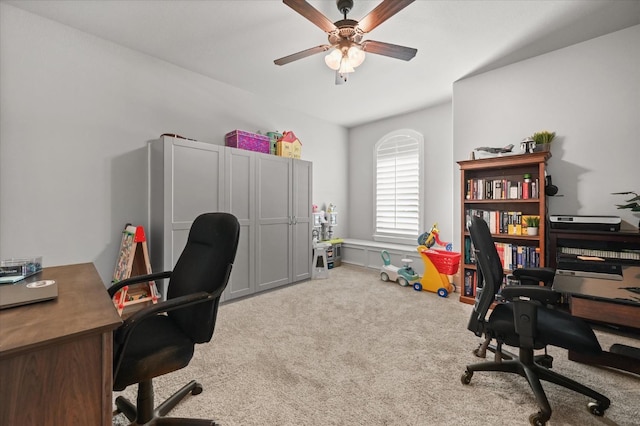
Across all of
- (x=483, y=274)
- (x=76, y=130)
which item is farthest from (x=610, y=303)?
(x=76, y=130)

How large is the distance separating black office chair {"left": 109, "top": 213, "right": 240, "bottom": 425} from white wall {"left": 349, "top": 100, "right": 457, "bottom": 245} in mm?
3464

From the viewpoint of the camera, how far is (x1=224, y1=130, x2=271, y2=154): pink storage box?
355 cm

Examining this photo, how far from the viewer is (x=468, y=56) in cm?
307

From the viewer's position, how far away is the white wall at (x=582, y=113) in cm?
269

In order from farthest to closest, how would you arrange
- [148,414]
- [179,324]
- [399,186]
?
[399,186] < [179,324] < [148,414]

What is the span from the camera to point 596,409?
153cm

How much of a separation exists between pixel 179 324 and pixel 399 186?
429 centimetres

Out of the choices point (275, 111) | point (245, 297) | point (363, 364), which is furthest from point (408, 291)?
point (275, 111)

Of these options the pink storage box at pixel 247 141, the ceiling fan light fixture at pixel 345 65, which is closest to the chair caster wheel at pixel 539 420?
the ceiling fan light fixture at pixel 345 65

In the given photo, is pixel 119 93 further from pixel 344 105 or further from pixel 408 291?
pixel 408 291

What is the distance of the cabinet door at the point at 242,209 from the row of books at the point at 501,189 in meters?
2.77

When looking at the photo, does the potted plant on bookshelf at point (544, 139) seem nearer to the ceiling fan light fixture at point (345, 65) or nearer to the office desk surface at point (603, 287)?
the office desk surface at point (603, 287)

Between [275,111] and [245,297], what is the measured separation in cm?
288

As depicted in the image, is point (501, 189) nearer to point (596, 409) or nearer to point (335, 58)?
point (596, 409)
